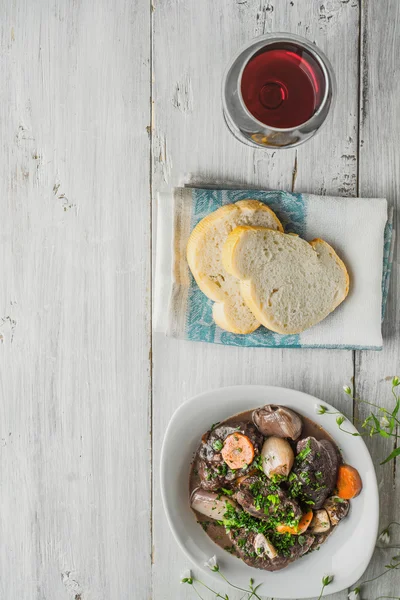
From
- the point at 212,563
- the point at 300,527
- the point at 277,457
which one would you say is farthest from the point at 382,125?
the point at 212,563

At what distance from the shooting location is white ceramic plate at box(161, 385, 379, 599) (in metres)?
1.02

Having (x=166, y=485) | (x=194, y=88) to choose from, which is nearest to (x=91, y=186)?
(x=194, y=88)

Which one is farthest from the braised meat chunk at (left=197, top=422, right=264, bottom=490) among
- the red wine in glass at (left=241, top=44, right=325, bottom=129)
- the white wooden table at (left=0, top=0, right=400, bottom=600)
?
the red wine in glass at (left=241, top=44, right=325, bottom=129)

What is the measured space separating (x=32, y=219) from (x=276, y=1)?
609 millimetres

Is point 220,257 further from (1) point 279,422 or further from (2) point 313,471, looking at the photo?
(2) point 313,471

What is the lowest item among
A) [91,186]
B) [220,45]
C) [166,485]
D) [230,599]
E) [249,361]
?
[230,599]

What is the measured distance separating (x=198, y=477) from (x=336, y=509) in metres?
0.25

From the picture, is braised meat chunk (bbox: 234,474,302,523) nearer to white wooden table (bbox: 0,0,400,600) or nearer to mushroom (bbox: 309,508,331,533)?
mushroom (bbox: 309,508,331,533)

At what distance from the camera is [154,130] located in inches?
42.7

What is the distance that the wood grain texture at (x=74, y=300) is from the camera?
3.56ft

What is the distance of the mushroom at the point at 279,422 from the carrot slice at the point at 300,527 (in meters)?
0.14

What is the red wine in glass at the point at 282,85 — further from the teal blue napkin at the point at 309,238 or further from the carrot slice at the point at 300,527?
the carrot slice at the point at 300,527

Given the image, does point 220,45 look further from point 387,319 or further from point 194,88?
point 387,319

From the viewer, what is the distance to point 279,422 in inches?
40.1
